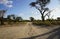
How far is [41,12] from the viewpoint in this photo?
36.9 m

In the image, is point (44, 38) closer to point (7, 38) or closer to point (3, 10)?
point (7, 38)

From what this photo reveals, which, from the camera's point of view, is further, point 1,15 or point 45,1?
point 45,1

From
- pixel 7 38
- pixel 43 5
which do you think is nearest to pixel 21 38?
pixel 7 38

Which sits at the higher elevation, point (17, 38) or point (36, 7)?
point (36, 7)

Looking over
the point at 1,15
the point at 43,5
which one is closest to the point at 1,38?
the point at 1,15

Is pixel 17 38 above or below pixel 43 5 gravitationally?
below

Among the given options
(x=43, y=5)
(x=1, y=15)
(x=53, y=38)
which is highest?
(x=43, y=5)

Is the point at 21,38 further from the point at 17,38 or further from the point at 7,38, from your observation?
the point at 7,38

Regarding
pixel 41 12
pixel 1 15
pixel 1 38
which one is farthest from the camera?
pixel 41 12

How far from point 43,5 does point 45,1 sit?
155 cm

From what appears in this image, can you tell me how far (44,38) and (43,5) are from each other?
30.8 meters

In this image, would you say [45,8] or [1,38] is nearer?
[1,38]

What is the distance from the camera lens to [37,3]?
3803 centimetres

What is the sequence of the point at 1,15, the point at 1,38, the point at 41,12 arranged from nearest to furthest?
the point at 1,38
the point at 1,15
the point at 41,12
